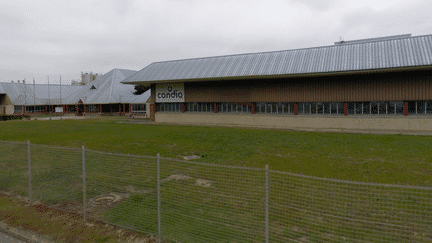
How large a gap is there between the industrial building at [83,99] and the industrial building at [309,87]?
72.6 ft

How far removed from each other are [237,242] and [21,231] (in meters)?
5.54

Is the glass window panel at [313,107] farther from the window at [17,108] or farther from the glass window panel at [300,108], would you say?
the window at [17,108]

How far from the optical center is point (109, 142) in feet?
65.9

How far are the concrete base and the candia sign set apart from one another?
7.45 feet

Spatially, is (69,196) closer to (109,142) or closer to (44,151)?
(44,151)

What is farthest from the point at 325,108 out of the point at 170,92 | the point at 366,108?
the point at 170,92

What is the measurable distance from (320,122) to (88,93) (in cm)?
5805

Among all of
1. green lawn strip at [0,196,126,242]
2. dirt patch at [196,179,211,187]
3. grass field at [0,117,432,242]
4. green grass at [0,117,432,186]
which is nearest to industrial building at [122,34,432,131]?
green grass at [0,117,432,186]

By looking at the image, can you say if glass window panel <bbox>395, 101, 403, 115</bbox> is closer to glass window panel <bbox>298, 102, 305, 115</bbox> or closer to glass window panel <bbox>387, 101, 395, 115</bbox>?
glass window panel <bbox>387, 101, 395, 115</bbox>

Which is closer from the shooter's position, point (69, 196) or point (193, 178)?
point (69, 196)

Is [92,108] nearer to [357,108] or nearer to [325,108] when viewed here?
[325,108]

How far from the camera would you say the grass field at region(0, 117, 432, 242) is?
6.60 meters

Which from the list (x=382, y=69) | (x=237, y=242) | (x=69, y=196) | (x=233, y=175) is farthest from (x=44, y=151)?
(x=382, y=69)

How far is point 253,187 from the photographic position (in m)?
9.20
